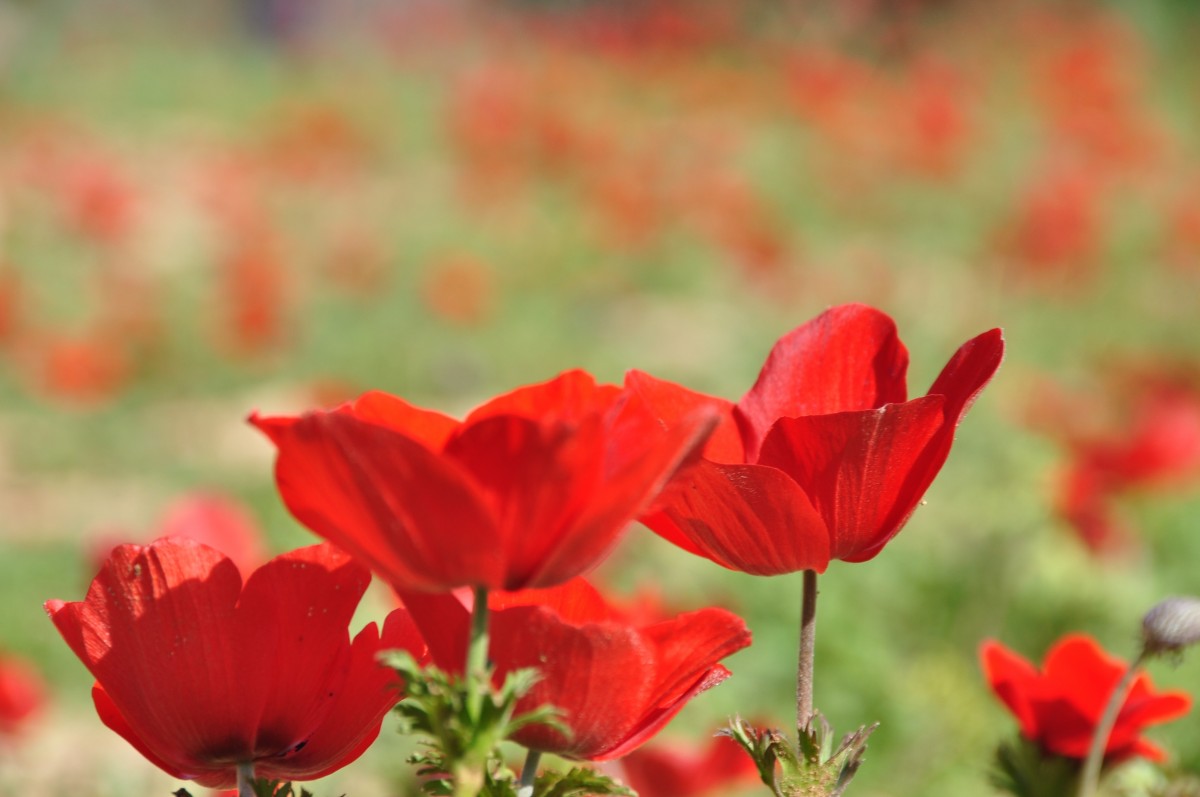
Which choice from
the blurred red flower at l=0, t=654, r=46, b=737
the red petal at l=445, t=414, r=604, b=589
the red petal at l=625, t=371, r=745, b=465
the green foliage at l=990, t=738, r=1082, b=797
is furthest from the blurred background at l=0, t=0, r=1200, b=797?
the red petal at l=445, t=414, r=604, b=589

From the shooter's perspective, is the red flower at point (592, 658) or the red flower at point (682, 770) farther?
the red flower at point (682, 770)

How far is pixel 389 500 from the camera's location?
499mm

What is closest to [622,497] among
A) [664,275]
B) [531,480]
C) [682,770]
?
[531,480]

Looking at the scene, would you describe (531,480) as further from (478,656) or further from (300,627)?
(300,627)

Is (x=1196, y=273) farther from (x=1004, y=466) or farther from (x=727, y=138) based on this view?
(x=1004, y=466)

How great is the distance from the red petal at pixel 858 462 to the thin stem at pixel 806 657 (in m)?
0.02

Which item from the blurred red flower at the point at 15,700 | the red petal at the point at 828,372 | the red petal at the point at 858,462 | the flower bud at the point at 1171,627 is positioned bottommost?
the flower bud at the point at 1171,627

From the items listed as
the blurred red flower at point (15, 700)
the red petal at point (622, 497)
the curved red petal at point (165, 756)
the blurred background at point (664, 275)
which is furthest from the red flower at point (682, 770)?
the blurred red flower at point (15, 700)

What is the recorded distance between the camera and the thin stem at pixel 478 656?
0.50m

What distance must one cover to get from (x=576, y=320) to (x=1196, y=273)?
11.4ft

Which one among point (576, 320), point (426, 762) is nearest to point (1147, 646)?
point (426, 762)

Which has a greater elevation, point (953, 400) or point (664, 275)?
point (664, 275)

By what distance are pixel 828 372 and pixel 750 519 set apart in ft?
0.46

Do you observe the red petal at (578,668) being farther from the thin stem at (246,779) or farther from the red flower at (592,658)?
the thin stem at (246,779)
